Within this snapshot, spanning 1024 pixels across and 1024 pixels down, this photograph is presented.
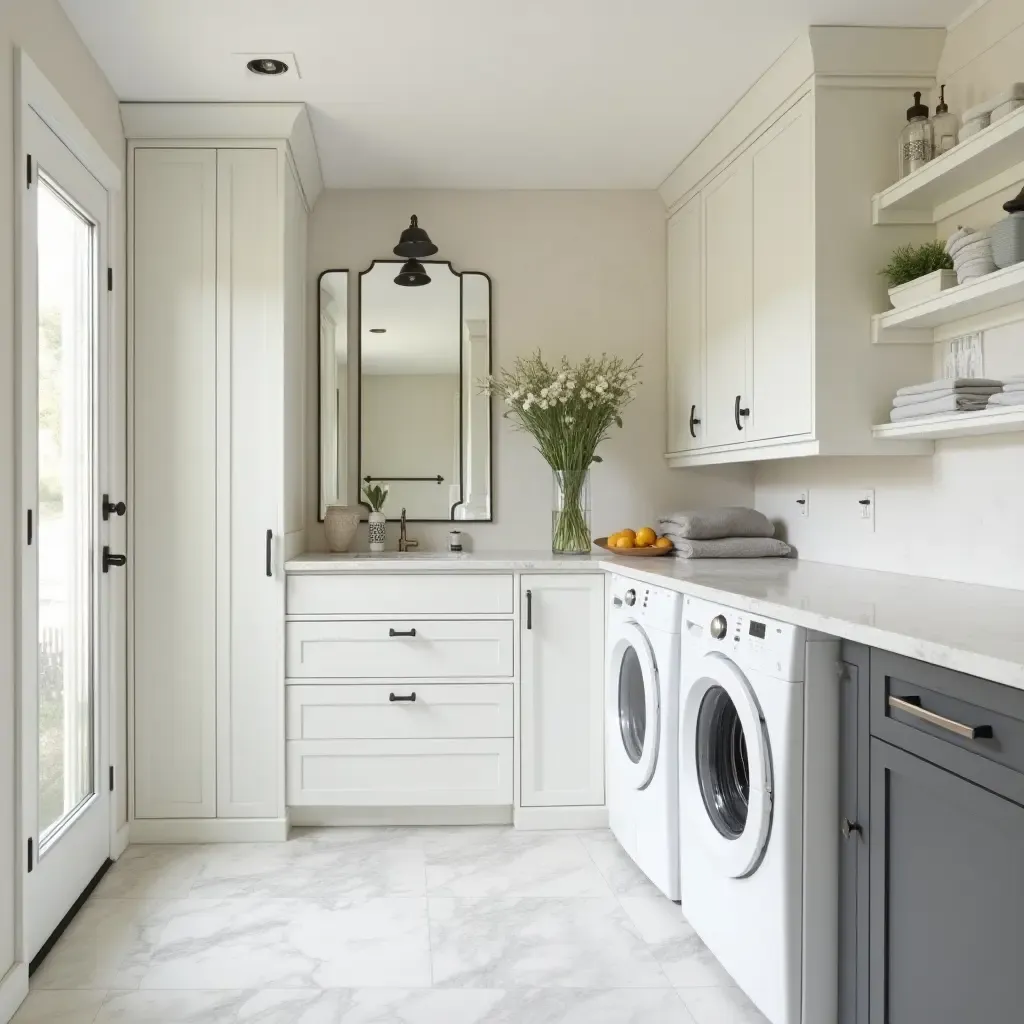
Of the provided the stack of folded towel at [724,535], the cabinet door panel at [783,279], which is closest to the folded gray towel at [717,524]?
the stack of folded towel at [724,535]

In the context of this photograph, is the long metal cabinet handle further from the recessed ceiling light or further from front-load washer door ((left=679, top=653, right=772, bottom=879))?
the recessed ceiling light

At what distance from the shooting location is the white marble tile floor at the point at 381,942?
2062 millimetres

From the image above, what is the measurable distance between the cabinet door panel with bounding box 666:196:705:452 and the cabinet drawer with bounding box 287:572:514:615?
99cm

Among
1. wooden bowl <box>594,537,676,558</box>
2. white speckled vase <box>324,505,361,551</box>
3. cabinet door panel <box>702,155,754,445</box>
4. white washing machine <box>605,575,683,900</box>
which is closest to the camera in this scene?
white washing machine <box>605,575,683,900</box>

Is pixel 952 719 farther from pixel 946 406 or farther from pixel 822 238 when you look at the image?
pixel 822 238

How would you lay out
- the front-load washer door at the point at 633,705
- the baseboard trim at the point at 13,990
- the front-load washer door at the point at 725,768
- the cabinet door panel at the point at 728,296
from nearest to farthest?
the front-load washer door at the point at 725,768 < the baseboard trim at the point at 13,990 < the front-load washer door at the point at 633,705 < the cabinet door panel at the point at 728,296

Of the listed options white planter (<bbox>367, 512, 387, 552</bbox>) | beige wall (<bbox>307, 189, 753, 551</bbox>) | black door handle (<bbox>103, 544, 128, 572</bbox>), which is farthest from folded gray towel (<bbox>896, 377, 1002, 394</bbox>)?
black door handle (<bbox>103, 544, 128, 572</bbox>)

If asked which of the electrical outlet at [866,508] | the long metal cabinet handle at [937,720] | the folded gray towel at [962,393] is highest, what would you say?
the folded gray towel at [962,393]

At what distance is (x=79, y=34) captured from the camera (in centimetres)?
252

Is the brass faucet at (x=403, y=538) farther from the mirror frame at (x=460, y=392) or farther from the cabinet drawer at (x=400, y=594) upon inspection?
the cabinet drawer at (x=400, y=594)

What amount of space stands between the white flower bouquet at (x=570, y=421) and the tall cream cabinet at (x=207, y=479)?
944 mm

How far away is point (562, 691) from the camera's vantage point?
322 cm

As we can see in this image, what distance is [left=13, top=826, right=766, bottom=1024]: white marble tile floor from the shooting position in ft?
6.77

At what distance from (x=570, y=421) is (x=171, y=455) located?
1414 millimetres
